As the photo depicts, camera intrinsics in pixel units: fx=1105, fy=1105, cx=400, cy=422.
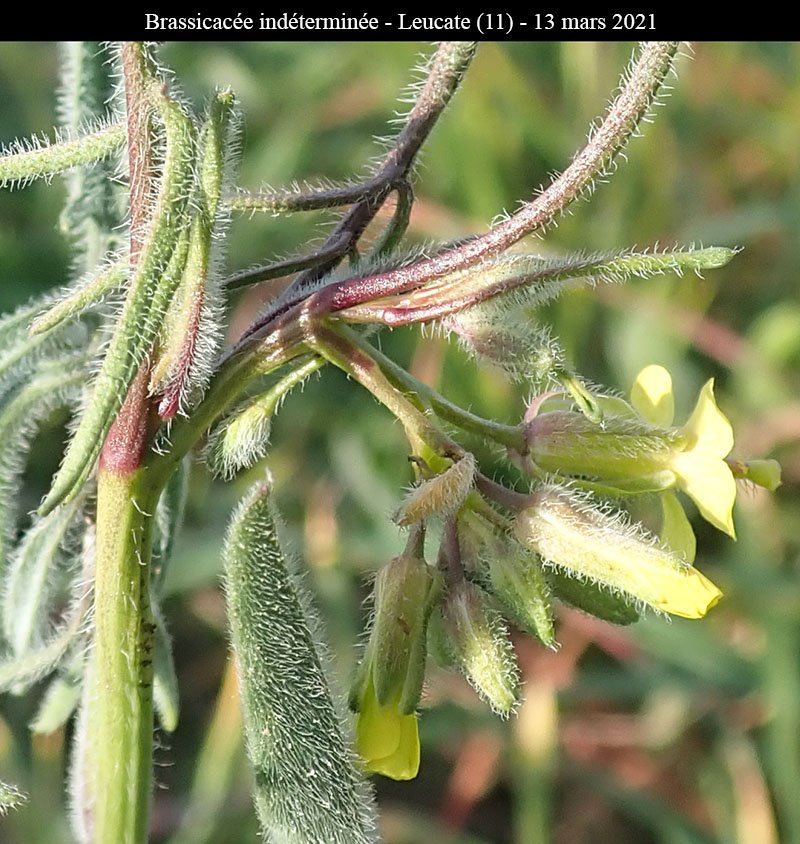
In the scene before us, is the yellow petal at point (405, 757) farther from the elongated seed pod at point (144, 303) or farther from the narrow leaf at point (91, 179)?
the narrow leaf at point (91, 179)

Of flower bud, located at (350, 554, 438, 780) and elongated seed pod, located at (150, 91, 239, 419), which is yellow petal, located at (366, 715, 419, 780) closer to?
flower bud, located at (350, 554, 438, 780)

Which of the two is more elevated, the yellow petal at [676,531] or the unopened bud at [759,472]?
the unopened bud at [759,472]

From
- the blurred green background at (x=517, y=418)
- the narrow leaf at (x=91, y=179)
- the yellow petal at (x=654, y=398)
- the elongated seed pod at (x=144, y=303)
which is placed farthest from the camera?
the blurred green background at (x=517, y=418)

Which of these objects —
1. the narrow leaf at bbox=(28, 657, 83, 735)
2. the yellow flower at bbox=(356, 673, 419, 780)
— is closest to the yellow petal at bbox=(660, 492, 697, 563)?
the yellow flower at bbox=(356, 673, 419, 780)

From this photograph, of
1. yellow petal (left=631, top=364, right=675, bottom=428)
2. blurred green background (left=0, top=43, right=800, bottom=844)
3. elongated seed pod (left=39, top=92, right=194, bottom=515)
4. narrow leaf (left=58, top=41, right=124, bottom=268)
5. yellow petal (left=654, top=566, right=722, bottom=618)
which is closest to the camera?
elongated seed pod (left=39, top=92, right=194, bottom=515)

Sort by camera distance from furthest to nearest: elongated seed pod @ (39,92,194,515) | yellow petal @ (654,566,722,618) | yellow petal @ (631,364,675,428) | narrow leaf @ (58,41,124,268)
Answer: narrow leaf @ (58,41,124,268) → yellow petal @ (631,364,675,428) → yellow petal @ (654,566,722,618) → elongated seed pod @ (39,92,194,515)

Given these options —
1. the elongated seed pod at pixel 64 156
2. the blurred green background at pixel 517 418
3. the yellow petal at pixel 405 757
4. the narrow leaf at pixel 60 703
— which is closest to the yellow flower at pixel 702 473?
the yellow petal at pixel 405 757
